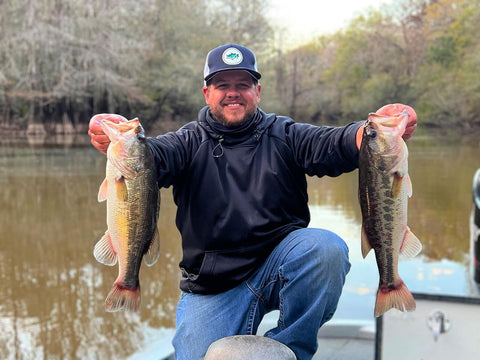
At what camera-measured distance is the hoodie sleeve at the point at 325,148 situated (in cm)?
264

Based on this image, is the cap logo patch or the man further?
the cap logo patch

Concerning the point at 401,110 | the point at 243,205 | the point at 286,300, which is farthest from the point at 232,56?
the point at 286,300

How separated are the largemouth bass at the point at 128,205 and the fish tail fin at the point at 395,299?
107 cm

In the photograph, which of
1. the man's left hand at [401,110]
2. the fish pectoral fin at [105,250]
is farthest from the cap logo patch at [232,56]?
the fish pectoral fin at [105,250]

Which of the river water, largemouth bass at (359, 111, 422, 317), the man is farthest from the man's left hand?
the river water

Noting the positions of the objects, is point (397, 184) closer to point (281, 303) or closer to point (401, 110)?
point (401, 110)

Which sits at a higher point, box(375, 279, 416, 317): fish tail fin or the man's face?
the man's face

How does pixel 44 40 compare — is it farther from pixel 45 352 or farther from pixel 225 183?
pixel 225 183

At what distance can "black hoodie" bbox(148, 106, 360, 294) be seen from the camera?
2.71 meters

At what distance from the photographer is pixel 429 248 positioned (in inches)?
337

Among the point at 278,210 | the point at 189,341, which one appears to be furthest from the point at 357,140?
the point at 189,341

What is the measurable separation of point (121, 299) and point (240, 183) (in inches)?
32.3

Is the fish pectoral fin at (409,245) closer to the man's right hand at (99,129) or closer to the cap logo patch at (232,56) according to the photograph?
the cap logo patch at (232,56)

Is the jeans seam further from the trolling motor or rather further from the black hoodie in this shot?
the trolling motor
